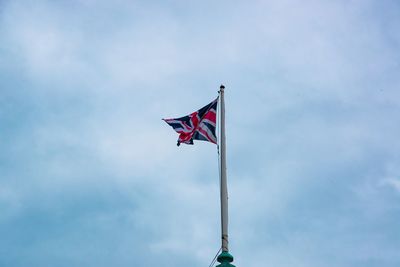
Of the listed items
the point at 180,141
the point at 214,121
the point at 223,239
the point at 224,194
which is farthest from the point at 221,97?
the point at 223,239

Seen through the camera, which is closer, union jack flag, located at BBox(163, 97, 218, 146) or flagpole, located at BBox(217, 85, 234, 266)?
flagpole, located at BBox(217, 85, 234, 266)

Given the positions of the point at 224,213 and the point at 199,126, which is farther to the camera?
the point at 199,126

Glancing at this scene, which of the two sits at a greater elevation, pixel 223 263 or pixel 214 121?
pixel 214 121

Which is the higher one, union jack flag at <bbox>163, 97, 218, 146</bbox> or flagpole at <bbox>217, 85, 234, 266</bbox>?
union jack flag at <bbox>163, 97, 218, 146</bbox>

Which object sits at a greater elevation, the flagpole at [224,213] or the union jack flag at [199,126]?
the union jack flag at [199,126]

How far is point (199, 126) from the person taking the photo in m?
18.6

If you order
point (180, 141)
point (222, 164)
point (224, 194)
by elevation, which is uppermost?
point (180, 141)

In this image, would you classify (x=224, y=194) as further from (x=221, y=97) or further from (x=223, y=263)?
(x=221, y=97)

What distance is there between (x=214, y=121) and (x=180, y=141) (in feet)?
4.17

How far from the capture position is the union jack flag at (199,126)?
730 inches

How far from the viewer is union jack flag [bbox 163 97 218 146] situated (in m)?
18.5

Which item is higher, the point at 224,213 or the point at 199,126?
the point at 199,126

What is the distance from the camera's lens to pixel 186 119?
62.4ft

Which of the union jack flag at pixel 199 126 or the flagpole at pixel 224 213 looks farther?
the union jack flag at pixel 199 126
